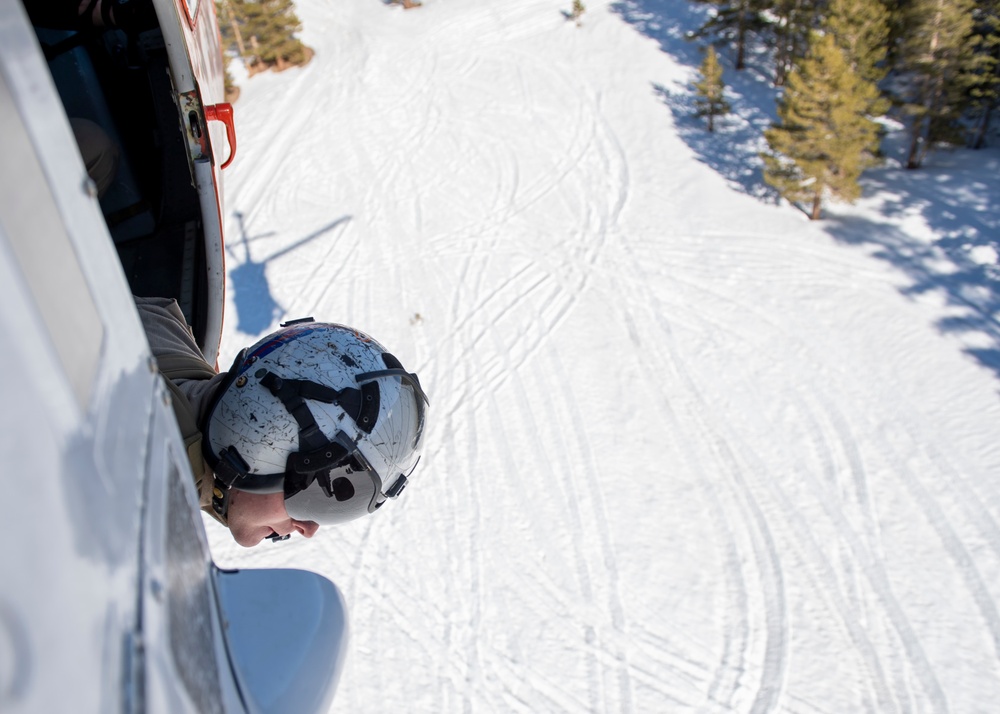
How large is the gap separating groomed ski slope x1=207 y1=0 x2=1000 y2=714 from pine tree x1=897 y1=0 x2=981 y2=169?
2.26 feet

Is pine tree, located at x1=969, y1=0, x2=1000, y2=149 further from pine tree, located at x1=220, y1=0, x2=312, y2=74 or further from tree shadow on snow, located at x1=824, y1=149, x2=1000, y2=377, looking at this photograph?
pine tree, located at x1=220, y1=0, x2=312, y2=74

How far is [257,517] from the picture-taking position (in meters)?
2.19

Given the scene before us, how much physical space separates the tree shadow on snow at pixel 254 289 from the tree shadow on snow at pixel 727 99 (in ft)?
24.2

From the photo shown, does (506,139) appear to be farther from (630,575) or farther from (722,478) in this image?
(630,575)

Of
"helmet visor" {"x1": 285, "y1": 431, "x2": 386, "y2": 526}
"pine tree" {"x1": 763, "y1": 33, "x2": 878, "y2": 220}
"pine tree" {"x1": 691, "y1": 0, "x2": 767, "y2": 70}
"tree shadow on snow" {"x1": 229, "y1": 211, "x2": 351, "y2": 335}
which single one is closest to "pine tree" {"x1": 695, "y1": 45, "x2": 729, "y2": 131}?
"pine tree" {"x1": 763, "y1": 33, "x2": 878, "y2": 220}

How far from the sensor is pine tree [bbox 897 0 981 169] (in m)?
12.4

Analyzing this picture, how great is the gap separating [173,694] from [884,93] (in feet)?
56.5

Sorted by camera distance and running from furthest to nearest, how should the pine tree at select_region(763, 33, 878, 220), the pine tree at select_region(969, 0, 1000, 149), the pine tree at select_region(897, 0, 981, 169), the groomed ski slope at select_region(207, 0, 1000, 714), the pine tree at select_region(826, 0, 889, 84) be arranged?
the pine tree at select_region(969, 0, 1000, 149) → the pine tree at select_region(897, 0, 981, 169) → the pine tree at select_region(826, 0, 889, 84) → the pine tree at select_region(763, 33, 878, 220) → the groomed ski slope at select_region(207, 0, 1000, 714)

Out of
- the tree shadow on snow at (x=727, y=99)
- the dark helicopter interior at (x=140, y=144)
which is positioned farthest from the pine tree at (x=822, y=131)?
the dark helicopter interior at (x=140, y=144)

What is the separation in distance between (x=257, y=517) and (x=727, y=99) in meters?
16.1

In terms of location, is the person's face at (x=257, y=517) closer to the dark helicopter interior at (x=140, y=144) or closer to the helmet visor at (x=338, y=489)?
the helmet visor at (x=338, y=489)

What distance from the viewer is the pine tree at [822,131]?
36.4ft

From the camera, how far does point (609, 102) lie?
15258 millimetres

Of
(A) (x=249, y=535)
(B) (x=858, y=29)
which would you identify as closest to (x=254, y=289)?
(A) (x=249, y=535)
